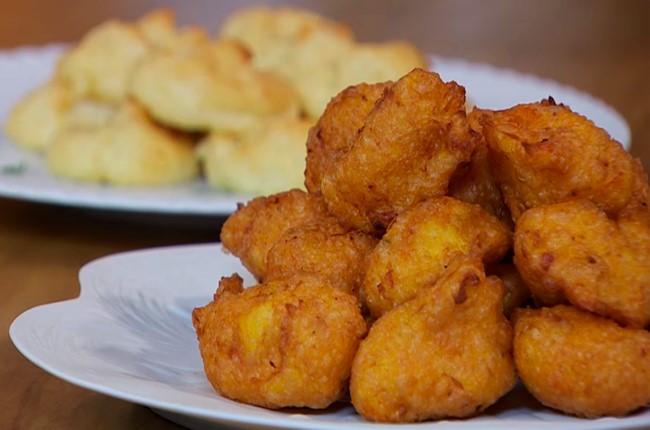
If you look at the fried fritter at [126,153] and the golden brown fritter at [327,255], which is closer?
the golden brown fritter at [327,255]

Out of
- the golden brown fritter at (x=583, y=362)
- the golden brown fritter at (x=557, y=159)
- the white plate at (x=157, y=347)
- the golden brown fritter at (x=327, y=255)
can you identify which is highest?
the golden brown fritter at (x=557, y=159)

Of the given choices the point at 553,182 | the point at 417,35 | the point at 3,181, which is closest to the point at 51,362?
the point at 553,182

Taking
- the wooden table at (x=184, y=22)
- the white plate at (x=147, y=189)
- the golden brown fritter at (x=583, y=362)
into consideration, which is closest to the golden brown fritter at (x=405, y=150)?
the golden brown fritter at (x=583, y=362)

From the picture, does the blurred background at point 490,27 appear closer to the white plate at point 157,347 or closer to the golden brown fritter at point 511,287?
the white plate at point 157,347

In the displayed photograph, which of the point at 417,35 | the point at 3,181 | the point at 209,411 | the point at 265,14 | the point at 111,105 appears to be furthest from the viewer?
the point at 417,35

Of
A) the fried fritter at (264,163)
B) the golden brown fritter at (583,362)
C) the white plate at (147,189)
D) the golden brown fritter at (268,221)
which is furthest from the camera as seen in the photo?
the fried fritter at (264,163)

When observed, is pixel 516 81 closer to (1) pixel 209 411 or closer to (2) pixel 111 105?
(2) pixel 111 105
